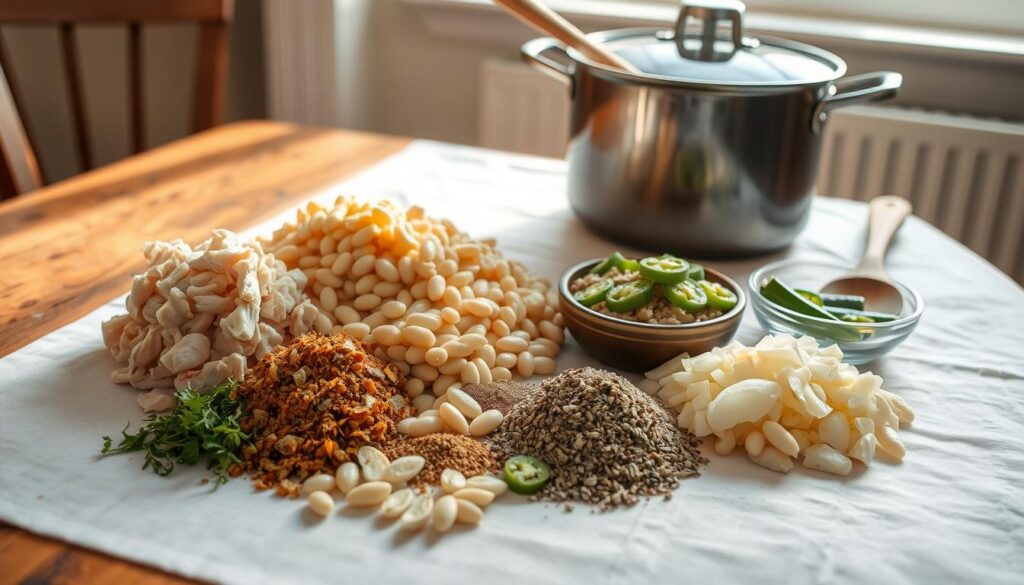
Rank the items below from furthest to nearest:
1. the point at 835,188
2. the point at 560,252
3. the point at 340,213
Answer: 1. the point at 835,188
2. the point at 560,252
3. the point at 340,213

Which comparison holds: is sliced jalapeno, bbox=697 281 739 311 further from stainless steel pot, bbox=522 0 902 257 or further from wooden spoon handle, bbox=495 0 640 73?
wooden spoon handle, bbox=495 0 640 73

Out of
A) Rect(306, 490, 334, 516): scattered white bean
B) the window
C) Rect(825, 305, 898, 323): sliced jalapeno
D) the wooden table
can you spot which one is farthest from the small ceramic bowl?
the window

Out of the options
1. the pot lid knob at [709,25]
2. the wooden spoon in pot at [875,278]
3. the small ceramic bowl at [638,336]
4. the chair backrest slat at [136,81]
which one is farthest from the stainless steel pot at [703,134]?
the chair backrest slat at [136,81]

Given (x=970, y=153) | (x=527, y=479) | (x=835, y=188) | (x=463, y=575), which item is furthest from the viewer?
(x=835, y=188)

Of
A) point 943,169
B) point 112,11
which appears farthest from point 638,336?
point 943,169

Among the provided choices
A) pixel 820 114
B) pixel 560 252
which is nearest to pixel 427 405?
pixel 560 252

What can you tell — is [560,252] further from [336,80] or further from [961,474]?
[336,80]
